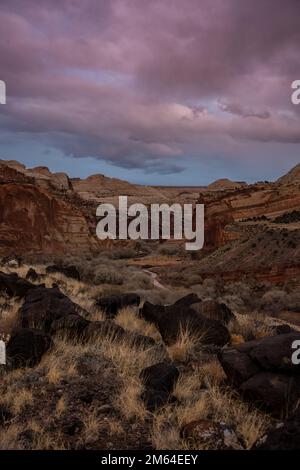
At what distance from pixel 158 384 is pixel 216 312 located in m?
4.69

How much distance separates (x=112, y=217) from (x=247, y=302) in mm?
35495

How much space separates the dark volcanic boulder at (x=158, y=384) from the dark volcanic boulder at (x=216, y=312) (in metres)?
4.08

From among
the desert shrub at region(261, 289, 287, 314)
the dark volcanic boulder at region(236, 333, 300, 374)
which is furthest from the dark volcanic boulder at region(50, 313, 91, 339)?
the desert shrub at region(261, 289, 287, 314)

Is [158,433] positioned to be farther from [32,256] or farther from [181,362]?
[32,256]

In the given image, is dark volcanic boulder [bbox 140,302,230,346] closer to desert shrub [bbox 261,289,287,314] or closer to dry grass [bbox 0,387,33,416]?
dry grass [bbox 0,387,33,416]

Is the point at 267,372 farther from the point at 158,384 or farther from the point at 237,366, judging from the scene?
the point at 158,384

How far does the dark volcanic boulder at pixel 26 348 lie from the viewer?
5.86 meters

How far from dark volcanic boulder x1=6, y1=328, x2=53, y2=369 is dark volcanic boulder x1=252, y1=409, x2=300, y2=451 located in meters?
3.42

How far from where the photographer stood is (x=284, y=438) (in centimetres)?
338

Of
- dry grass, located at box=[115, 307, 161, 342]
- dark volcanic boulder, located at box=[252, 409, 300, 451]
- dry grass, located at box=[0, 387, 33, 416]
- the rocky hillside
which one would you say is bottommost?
dry grass, located at box=[115, 307, 161, 342]

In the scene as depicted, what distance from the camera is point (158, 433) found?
4.17 meters

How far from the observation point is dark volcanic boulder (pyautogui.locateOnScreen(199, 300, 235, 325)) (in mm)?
9578

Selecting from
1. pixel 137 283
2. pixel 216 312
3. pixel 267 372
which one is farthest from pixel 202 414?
pixel 137 283
